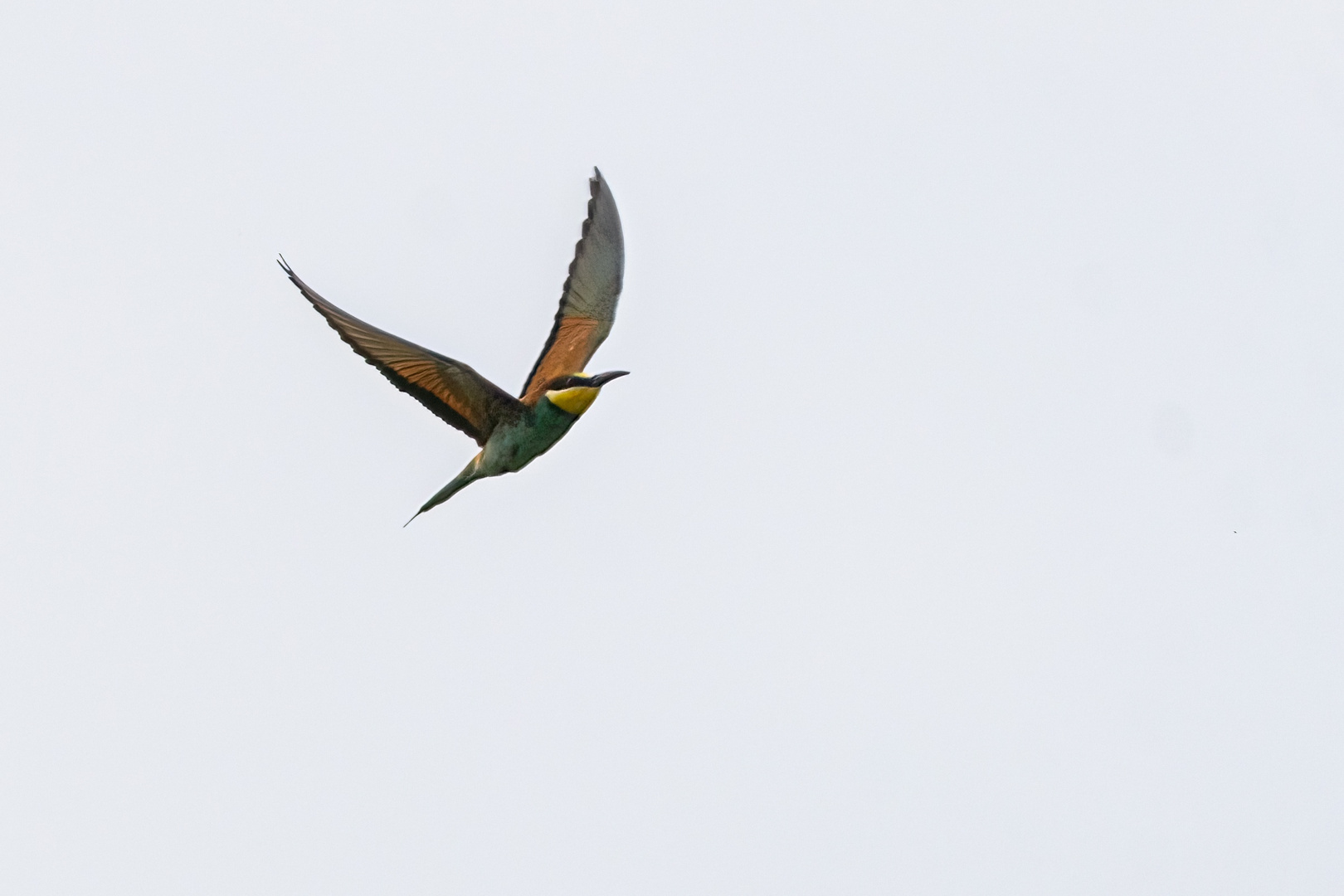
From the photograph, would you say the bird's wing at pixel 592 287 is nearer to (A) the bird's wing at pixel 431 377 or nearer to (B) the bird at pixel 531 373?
(B) the bird at pixel 531 373

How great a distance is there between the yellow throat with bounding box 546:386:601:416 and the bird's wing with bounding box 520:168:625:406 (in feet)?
2.15

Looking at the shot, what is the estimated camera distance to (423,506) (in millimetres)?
5770

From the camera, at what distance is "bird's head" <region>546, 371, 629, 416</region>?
570cm

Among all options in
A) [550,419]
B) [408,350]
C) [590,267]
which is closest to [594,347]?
[590,267]

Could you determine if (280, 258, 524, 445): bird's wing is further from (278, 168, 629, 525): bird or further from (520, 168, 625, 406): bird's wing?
(520, 168, 625, 406): bird's wing

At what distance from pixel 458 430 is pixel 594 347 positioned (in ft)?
2.46

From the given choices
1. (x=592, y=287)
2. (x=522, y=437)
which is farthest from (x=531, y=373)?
(x=522, y=437)

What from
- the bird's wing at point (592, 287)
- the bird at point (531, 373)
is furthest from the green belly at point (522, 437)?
the bird's wing at point (592, 287)

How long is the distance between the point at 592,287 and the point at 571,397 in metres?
0.87

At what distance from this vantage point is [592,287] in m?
6.46

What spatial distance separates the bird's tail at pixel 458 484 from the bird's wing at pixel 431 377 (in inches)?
3.3

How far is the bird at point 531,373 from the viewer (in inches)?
210

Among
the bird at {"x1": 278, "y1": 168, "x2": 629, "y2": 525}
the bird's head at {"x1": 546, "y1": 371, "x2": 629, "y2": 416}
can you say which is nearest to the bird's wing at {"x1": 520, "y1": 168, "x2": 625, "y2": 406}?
the bird at {"x1": 278, "y1": 168, "x2": 629, "y2": 525}

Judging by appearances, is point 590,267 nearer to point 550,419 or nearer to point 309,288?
point 550,419
